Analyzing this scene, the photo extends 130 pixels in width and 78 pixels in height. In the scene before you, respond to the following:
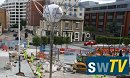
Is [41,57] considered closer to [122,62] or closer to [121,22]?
[122,62]

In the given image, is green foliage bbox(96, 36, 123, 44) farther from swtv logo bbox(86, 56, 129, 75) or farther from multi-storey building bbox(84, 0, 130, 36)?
swtv logo bbox(86, 56, 129, 75)

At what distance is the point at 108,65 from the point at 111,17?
60.6 metres

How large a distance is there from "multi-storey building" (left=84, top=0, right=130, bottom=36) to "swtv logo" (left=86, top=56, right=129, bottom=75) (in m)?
51.3

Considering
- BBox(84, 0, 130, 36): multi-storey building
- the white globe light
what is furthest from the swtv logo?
BBox(84, 0, 130, 36): multi-storey building

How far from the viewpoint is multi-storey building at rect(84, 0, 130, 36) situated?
60.5 meters

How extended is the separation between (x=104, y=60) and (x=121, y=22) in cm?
5694

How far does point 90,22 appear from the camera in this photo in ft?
250

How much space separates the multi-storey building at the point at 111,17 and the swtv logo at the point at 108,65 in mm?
51251

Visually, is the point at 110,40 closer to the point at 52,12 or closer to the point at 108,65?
the point at 108,65

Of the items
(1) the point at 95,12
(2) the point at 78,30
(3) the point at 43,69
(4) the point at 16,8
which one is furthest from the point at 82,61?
(4) the point at 16,8

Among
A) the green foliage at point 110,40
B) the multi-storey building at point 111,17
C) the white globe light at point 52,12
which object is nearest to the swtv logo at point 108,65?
the white globe light at point 52,12

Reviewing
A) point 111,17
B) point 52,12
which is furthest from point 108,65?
point 111,17

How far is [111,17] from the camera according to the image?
66.4 m

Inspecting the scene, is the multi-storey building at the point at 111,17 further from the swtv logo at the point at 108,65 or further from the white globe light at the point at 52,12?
the white globe light at the point at 52,12
